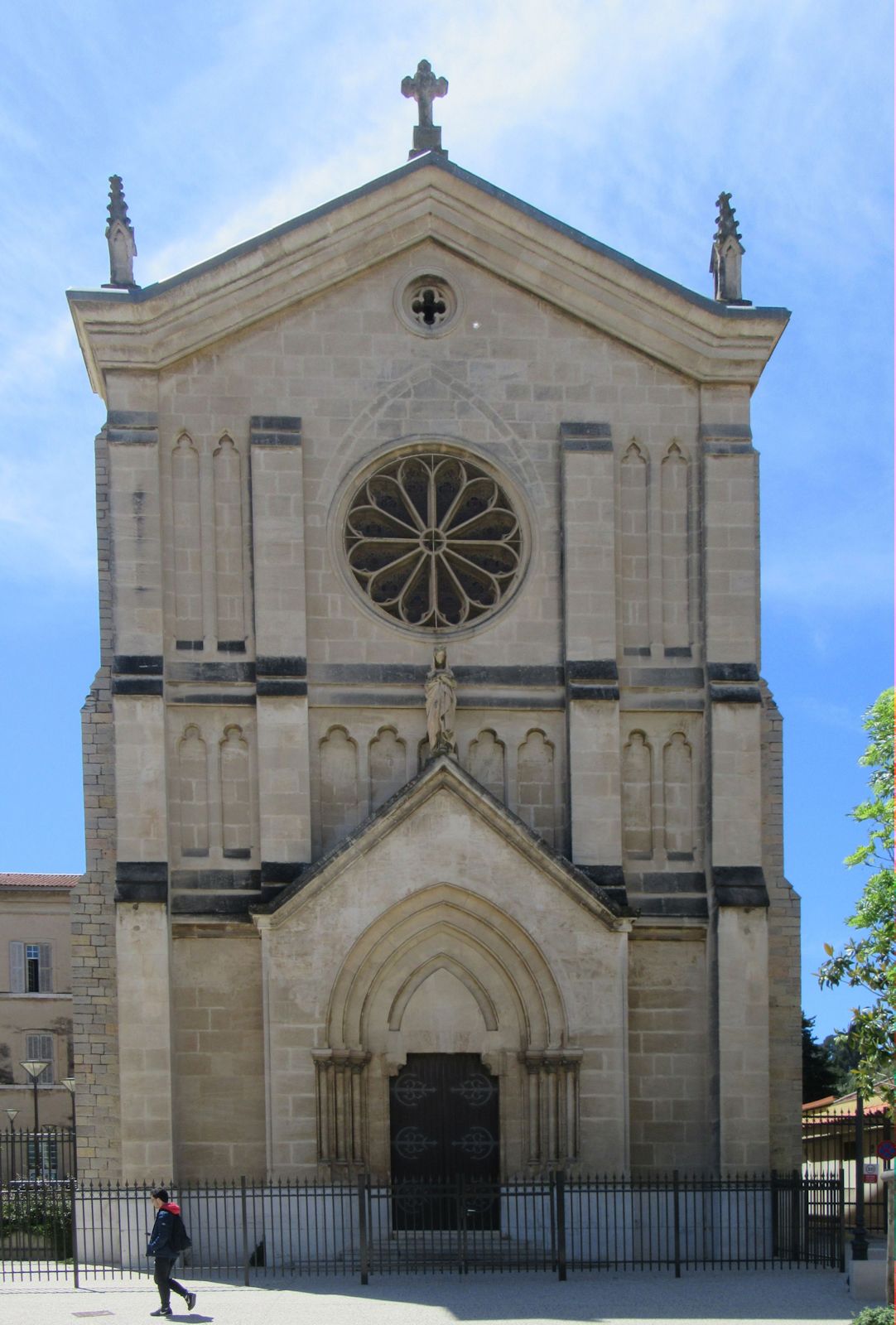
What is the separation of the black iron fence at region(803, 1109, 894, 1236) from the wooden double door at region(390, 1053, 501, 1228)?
4.43 metres

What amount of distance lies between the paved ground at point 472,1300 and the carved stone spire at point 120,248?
1274 centimetres

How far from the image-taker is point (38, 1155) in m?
26.5

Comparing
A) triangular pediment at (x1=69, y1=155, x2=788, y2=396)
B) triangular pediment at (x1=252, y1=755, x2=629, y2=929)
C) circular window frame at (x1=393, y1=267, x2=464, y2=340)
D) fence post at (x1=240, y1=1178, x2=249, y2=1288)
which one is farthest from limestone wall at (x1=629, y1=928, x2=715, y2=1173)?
circular window frame at (x1=393, y1=267, x2=464, y2=340)

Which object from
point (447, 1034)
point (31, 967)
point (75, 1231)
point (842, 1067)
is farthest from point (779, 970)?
point (31, 967)

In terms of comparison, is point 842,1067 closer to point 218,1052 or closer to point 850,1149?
point 850,1149

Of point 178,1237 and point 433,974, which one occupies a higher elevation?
point 433,974

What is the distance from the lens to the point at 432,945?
26.7 metres

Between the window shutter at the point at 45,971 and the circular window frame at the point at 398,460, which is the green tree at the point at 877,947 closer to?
the circular window frame at the point at 398,460

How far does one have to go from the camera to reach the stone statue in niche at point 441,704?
2661 centimetres

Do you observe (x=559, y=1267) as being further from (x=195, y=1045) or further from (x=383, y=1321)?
(x=195, y=1045)

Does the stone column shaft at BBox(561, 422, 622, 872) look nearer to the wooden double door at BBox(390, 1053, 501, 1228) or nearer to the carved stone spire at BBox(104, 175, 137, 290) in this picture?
the wooden double door at BBox(390, 1053, 501, 1228)

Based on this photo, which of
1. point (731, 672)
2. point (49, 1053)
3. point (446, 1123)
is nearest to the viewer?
point (446, 1123)

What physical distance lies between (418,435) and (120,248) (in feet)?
15.4

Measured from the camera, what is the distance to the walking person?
21.5 meters
